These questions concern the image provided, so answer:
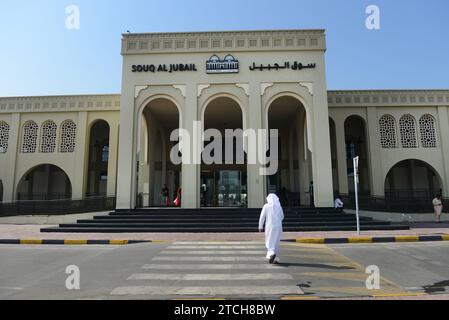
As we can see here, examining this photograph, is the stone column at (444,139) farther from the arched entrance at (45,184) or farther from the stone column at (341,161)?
the arched entrance at (45,184)

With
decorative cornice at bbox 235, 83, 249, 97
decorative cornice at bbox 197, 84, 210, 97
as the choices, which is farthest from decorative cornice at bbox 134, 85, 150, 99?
decorative cornice at bbox 235, 83, 249, 97

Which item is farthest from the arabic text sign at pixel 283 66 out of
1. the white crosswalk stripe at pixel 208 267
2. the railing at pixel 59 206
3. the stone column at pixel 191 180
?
the white crosswalk stripe at pixel 208 267

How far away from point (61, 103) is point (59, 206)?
343 inches

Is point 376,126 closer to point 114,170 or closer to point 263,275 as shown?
point 114,170

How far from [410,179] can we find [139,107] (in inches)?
794

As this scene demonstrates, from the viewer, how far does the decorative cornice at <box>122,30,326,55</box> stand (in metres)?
16.8

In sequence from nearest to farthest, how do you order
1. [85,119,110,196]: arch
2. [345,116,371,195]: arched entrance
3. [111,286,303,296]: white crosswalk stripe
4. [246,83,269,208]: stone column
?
[111,286,303,296]: white crosswalk stripe, [246,83,269,208]: stone column, [345,116,371,195]: arched entrance, [85,119,110,196]: arch

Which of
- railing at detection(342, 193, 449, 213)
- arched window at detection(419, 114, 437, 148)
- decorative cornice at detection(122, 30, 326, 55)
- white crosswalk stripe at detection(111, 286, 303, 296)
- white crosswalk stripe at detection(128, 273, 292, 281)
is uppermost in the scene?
decorative cornice at detection(122, 30, 326, 55)

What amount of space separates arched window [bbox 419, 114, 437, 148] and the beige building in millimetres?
69

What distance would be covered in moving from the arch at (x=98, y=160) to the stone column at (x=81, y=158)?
1.06m

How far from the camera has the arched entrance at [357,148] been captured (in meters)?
24.0

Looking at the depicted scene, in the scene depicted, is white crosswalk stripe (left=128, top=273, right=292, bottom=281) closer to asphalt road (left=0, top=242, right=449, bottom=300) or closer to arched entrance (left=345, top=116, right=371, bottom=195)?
asphalt road (left=0, top=242, right=449, bottom=300)

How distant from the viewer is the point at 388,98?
886 inches
